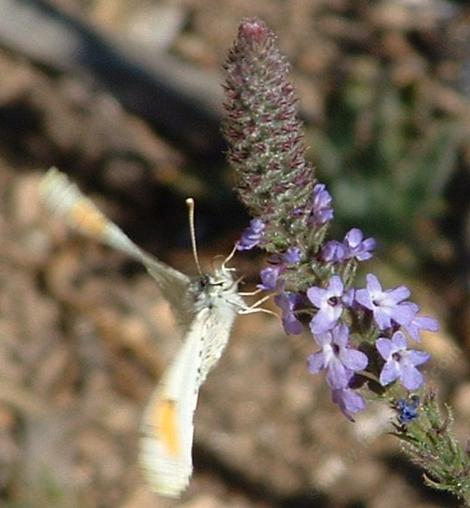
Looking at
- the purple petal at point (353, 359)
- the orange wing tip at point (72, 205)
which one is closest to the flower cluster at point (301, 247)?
the purple petal at point (353, 359)

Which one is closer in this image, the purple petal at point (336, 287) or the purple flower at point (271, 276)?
the purple petal at point (336, 287)

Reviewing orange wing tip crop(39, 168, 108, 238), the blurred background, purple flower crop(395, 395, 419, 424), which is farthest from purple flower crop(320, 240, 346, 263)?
the blurred background

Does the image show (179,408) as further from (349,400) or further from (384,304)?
(384,304)

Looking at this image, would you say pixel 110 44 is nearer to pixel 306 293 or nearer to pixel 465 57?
pixel 465 57

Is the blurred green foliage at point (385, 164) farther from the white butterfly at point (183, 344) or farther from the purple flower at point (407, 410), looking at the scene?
the purple flower at point (407, 410)

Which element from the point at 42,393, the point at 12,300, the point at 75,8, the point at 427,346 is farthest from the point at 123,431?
the point at 75,8

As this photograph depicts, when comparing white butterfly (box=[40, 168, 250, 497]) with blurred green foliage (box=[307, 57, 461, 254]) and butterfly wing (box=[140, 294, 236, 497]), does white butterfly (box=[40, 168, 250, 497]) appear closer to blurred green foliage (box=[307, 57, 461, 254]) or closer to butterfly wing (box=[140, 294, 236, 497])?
butterfly wing (box=[140, 294, 236, 497])
